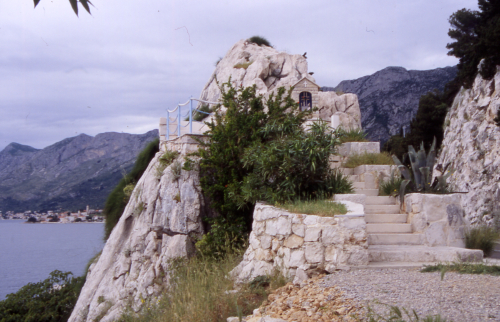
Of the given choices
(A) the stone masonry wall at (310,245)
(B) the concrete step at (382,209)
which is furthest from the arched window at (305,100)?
(A) the stone masonry wall at (310,245)

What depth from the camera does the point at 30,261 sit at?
1152 inches

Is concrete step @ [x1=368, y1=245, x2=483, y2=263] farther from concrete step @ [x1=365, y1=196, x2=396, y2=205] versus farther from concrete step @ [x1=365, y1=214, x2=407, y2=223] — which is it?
concrete step @ [x1=365, y1=196, x2=396, y2=205]

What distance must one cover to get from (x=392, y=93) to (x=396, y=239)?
174ft

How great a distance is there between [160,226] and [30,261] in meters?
24.1

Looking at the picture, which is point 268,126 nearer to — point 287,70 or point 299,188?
point 299,188

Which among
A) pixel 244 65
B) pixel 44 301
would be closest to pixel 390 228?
pixel 44 301

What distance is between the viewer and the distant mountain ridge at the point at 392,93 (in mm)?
50719

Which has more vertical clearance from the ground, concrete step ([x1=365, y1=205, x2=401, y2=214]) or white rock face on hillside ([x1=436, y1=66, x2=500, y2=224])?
white rock face on hillside ([x1=436, y1=66, x2=500, y2=224])

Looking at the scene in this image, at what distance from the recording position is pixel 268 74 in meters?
22.1

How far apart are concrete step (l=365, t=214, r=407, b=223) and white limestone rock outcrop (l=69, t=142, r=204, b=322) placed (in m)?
4.88

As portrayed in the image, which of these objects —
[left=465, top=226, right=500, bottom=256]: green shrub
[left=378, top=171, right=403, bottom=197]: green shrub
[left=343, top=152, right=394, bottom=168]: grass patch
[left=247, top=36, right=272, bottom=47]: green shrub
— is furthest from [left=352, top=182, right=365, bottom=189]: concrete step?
[left=247, top=36, right=272, bottom=47]: green shrub

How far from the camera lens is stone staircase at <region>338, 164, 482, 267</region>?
6098mm

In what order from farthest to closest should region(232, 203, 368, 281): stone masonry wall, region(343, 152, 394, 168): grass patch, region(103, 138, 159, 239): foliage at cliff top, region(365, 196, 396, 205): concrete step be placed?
region(103, 138, 159, 239): foliage at cliff top → region(343, 152, 394, 168): grass patch → region(365, 196, 396, 205): concrete step → region(232, 203, 368, 281): stone masonry wall

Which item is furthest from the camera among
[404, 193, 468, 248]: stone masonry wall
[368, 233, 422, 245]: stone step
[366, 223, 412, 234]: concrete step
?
[366, 223, 412, 234]: concrete step
